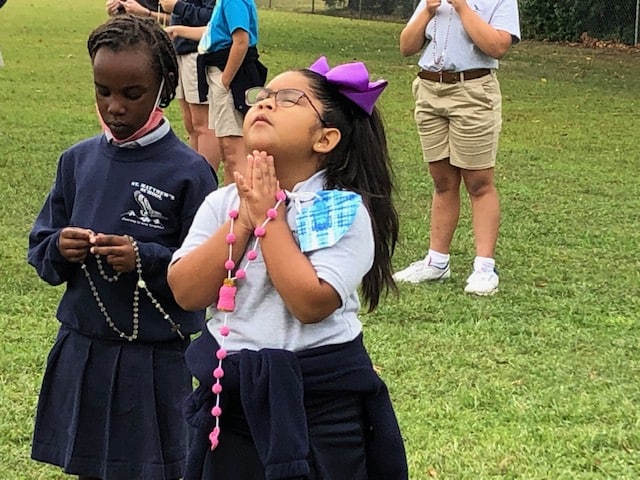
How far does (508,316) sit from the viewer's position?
17.4 ft

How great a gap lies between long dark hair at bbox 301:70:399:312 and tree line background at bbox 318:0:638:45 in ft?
76.6

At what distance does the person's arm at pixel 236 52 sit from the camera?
252 inches

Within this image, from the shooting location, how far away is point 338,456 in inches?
90.0

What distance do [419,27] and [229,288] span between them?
146 inches

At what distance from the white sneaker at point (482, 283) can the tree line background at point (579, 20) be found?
20124 millimetres

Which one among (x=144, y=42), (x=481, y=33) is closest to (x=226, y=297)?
(x=144, y=42)

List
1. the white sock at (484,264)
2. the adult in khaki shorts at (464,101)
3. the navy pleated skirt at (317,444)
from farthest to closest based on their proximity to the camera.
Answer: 1. the white sock at (484,264)
2. the adult in khaki shorts at (464,101)
3. the navy pleated skirt at (317,444)

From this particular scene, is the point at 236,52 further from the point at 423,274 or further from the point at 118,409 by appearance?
the point at 118,409

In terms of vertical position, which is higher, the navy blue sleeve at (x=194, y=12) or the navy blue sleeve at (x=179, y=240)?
the navy blue sleeve at (x=179, y=240)

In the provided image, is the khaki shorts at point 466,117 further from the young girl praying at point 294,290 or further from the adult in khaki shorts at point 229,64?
the young girl praying at point 294,290

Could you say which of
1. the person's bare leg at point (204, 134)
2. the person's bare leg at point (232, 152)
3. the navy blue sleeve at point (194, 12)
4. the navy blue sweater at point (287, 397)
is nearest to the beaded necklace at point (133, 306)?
the navy blue sweater at point (287, 397)

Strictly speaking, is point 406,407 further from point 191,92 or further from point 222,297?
point 191,92

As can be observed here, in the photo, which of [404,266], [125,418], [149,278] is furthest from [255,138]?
[404,266]

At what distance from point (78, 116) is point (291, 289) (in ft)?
31.1
